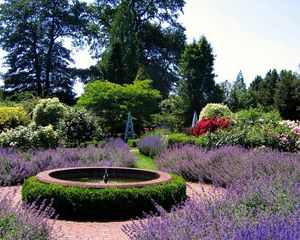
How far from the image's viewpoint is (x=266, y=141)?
38.9 feet

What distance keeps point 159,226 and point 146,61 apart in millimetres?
37437

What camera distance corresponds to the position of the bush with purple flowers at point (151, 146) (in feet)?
48.7

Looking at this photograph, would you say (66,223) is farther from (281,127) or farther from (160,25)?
(160,25)

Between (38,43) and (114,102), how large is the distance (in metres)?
20.2

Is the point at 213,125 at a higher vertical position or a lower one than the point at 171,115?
lower

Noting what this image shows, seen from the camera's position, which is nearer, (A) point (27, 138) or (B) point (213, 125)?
(A) point (27, 138)

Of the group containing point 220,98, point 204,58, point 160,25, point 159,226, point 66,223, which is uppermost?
point 160,25

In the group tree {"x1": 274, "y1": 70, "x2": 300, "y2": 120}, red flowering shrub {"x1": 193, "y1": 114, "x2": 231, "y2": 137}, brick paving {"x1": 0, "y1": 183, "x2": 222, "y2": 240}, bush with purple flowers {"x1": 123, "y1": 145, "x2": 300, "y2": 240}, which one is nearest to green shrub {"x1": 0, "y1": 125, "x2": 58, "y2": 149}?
red flowering shrub {"x1": 193, "y1": 114, "x2": 231, "y2": 137}

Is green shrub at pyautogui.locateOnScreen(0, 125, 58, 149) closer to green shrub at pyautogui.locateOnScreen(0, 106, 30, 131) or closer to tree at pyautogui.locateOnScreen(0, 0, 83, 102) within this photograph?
green shrub at pyautogui.locateOnScreen(0, 106, 30, 131)

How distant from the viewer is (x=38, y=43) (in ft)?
131

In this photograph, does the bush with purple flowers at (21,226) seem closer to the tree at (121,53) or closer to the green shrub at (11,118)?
the green shrub at (11,118)

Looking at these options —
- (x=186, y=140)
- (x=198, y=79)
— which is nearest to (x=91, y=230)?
(x=186, y=140)

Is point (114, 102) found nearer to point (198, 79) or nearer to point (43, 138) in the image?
point (198, 79)

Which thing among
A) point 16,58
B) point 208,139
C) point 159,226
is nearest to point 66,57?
point 16,58
